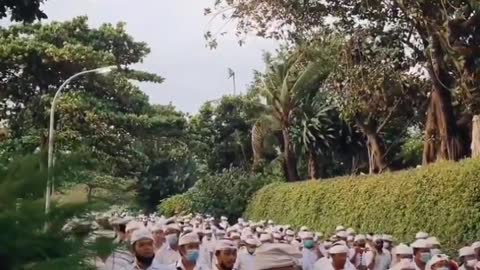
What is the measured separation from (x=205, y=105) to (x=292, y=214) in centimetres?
2114

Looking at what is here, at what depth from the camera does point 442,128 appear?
20.5 meters

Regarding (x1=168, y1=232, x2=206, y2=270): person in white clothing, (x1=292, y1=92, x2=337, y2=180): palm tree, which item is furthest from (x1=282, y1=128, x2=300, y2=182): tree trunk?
(x1=168, y1=232, x2=206, y2=270): person in white clothing

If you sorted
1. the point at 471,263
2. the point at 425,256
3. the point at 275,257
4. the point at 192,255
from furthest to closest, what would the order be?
the point at 471,263 < the point at 425,256 < the point at 192,255 < the point at 275,257

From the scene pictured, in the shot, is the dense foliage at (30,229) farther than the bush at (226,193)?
No

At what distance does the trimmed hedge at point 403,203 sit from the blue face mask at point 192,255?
748 centimetres

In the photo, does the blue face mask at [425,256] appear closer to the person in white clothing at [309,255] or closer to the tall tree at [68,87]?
the person in white clothing at [309,255]

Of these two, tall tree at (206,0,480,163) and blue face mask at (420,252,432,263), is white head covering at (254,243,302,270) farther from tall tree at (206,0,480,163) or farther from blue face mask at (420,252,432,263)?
tall tree at (206,0,480,163)

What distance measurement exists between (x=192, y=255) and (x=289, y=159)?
26933 mm

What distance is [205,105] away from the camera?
1873 inches

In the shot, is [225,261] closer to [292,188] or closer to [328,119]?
[292,188]

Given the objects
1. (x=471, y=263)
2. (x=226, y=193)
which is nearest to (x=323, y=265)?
(x=471, y=263)

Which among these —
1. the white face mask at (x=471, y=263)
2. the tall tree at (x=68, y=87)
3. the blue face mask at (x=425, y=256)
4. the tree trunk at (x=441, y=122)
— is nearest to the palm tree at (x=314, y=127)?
the tall tree at (x=68, y=87)

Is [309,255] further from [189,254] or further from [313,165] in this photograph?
[313,165]

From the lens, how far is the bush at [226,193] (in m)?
34.5
